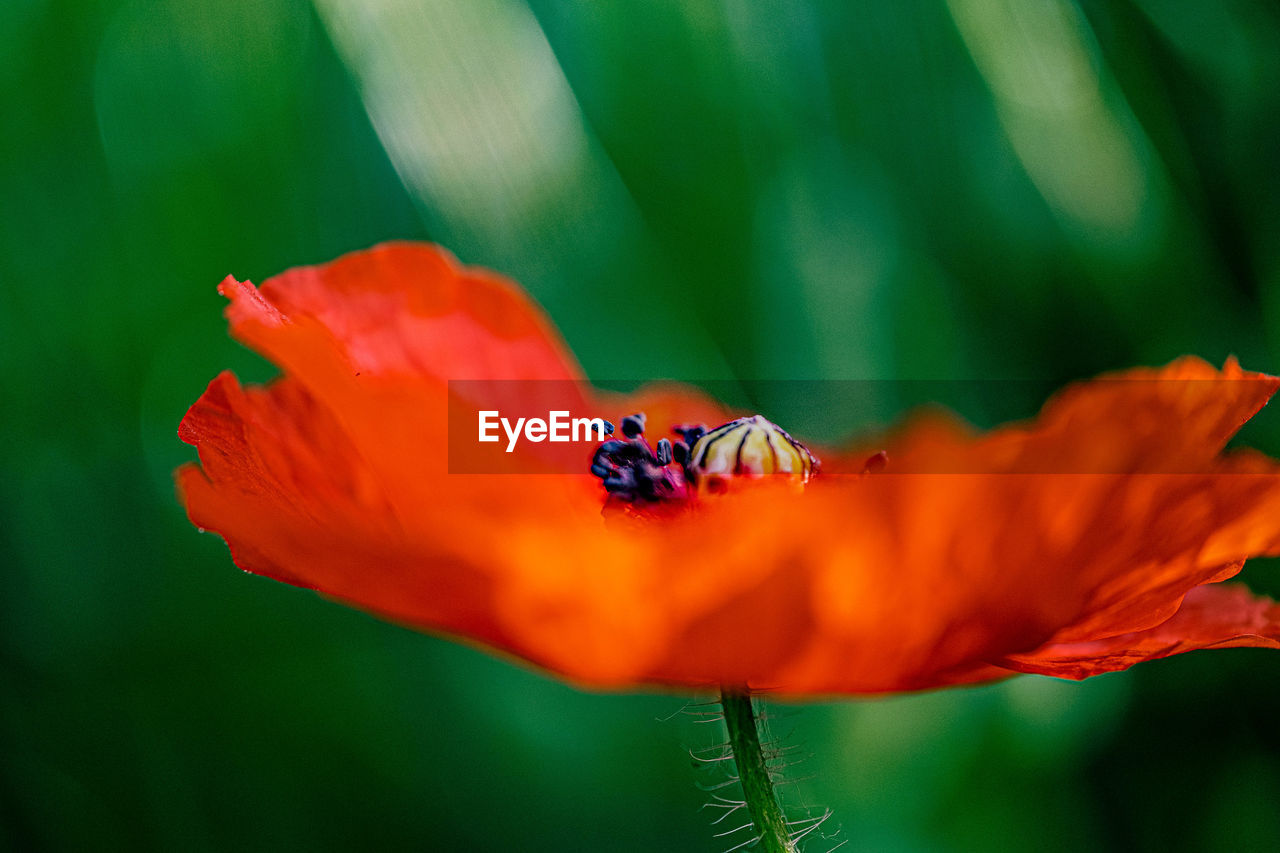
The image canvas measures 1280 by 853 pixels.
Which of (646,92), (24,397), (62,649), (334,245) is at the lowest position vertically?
(62,649)

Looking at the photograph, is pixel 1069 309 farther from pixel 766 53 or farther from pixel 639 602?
pixel 639 602

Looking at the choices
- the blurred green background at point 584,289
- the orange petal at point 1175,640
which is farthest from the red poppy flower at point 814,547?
the blurred green background at point 584,289

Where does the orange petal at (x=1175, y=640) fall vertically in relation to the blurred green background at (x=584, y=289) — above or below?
below

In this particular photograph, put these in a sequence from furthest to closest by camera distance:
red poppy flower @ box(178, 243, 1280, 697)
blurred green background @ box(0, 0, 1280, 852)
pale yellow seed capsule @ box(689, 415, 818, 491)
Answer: blurred green background @ box(0, 0, 1280, 852)
pale yellow seed capsule @ box(689, 415, 818, 491)
red poppy flower @ box(178, 243, 1280, 697)

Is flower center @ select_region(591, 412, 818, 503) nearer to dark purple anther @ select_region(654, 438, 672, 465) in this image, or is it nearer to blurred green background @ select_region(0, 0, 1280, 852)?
dark purple anther @ select_region(654, 438, 672, 465)

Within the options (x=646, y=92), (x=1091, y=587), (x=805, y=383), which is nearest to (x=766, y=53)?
(x=646, y=92)

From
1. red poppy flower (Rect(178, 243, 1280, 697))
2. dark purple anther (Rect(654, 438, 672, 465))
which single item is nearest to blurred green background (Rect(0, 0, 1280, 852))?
dark purple anther (Rect(654, 438, 672, 465))

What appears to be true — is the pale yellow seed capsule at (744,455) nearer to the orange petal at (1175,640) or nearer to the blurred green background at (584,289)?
the orange petal at (1175,640)
